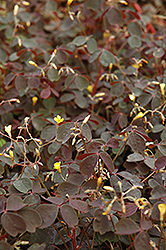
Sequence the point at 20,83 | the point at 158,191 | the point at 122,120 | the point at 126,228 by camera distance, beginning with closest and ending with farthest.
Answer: the point at 126,228 → the point at 158,191 → the point at 122,120 → the point at 20,83

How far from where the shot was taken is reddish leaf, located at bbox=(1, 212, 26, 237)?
2.55ft

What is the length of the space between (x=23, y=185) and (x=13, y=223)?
15 centimetres

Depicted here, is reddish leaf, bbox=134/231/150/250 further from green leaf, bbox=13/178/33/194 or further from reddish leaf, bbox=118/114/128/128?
reddish leaf, bbox=118/114/128/128

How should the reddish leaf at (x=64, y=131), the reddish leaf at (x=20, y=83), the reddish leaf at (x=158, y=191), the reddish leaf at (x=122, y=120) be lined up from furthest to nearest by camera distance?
1. the reddish leaf at (x=20, y=83)
2. the reddish leaf at (x=122, y=120)
3. the reddish leaf at (x=64, y=131)
4. the reddish leaf at (x=158, y=191)

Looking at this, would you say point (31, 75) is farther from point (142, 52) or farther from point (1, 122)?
point (142, 52)

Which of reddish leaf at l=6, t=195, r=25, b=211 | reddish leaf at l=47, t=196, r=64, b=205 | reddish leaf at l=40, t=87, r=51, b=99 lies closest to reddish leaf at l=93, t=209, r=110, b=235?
reddish leaf at l=47, t=196, r=64, b=205

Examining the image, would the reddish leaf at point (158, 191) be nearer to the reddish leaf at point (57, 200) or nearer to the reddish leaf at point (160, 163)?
the reddish leaf at point (160, 163)

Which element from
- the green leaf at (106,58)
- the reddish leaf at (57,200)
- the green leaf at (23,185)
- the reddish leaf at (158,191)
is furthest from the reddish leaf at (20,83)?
the reddish leaf at (158,191)

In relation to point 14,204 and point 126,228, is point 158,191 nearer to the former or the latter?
point 126,228

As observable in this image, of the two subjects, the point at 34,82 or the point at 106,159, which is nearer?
the point at 106,159

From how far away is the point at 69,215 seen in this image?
0.81 m

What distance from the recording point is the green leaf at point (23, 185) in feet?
2.93

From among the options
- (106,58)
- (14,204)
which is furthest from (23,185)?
(106,58)

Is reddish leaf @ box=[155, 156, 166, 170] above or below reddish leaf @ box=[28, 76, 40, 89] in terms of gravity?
below
